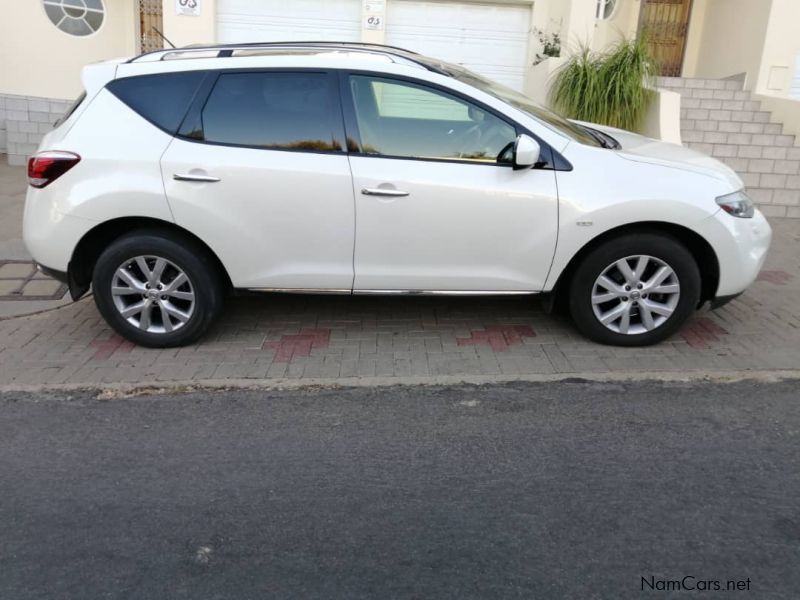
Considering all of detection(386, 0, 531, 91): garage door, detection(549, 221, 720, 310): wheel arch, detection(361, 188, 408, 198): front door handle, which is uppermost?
detection(386, 0, 531, 91): garage door

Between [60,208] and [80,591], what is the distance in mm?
2691

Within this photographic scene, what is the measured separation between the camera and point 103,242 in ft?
15.7

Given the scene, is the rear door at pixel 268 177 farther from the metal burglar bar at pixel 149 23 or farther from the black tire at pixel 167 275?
the metal burglar bar at pixel 149 23

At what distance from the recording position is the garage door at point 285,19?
10906 millimetres

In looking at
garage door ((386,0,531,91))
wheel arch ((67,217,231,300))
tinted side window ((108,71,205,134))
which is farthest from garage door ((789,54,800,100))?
wheel arch ((67,217,231,300))

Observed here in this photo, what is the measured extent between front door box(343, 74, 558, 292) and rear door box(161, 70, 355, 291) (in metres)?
0.15

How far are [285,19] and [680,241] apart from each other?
829 cm

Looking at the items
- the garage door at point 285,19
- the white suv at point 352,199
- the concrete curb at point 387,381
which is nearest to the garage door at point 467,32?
the garage door at point 285,19

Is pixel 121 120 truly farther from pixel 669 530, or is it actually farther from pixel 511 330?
pixel 669 530

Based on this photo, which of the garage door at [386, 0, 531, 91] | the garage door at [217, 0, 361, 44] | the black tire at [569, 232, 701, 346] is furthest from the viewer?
the garage door at [386, 0, 531, 91]

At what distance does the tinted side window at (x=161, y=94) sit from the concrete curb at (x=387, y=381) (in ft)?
5.40

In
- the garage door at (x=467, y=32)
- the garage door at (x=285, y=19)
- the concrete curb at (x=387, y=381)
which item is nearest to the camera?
the concrete curb at (x=387, y=381)

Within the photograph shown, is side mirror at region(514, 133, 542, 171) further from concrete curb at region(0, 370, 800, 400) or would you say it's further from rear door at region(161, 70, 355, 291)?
concrete curb at region(0, 370, 800, 400)

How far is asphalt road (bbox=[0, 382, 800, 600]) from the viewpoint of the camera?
2.75m
